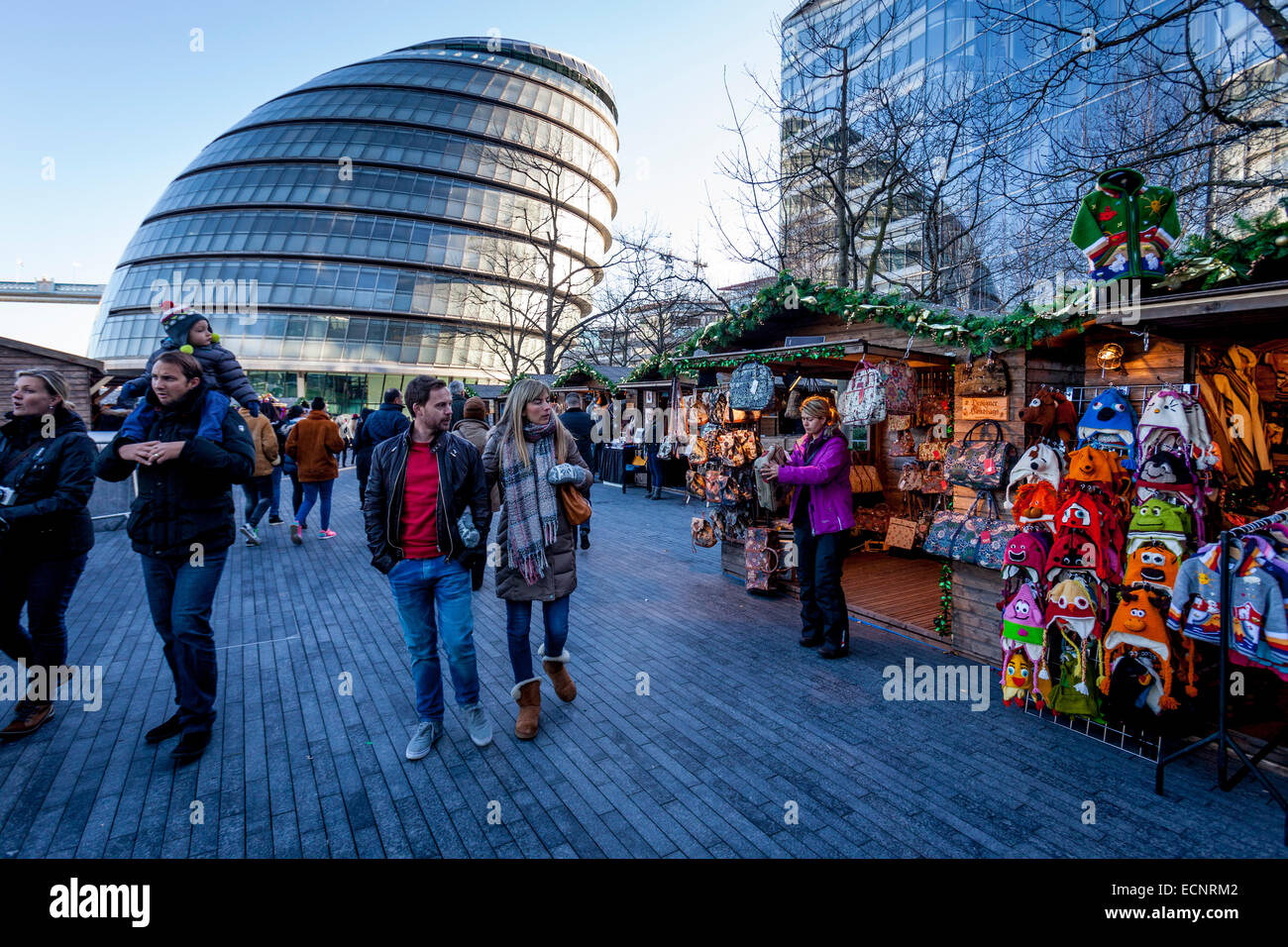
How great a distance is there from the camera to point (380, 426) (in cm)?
916

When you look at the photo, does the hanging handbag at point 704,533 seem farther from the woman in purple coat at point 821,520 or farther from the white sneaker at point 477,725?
the white sneaker at point 477,725

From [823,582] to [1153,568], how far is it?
238 cm

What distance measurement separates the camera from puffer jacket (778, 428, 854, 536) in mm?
5602

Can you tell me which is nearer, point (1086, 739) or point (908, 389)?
point (1086, 739)

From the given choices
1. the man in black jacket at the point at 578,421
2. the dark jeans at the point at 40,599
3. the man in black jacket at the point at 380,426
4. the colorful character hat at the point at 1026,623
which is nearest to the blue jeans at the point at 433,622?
the dark jeans at the point at 40,599

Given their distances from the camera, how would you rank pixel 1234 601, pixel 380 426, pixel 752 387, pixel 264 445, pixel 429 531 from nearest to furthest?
pixel 1234 601
pixel 429 531
pixel 752 387
pixel 380 426
pixel 264 445

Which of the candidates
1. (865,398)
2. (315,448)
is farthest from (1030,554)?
(315,448)

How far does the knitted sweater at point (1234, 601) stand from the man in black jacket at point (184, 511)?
5525 millimetres

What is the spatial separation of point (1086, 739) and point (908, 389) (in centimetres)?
348

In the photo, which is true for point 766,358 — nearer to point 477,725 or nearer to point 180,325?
point 477,725

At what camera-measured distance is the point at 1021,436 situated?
5.32 metres

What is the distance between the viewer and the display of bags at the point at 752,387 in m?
7.54
